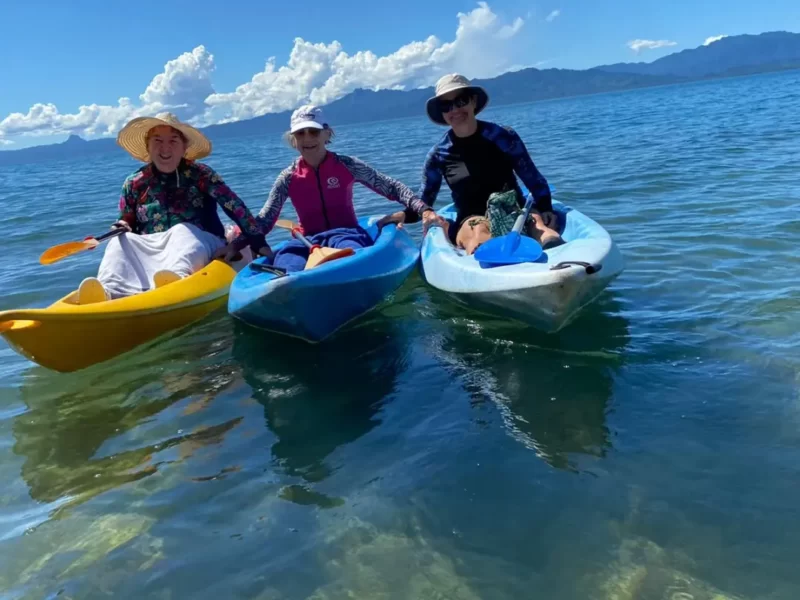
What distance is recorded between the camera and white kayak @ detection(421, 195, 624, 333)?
3.39 meters

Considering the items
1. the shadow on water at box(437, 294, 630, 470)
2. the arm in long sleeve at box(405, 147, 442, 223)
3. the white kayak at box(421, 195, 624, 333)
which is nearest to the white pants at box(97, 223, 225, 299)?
the arm in long sleeve at box(405, 147, 442, 223)

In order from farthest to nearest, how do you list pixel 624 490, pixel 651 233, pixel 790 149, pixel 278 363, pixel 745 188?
1. pixel 790 149
2. pixel 745 188
3. pixel 651 233
4. pixel 278 363
5. pixel 624 490

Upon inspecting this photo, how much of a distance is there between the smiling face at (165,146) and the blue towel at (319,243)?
1.18 meters

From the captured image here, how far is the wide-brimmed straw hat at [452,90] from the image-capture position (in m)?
4.58

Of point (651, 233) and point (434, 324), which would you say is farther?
point (651, 233)

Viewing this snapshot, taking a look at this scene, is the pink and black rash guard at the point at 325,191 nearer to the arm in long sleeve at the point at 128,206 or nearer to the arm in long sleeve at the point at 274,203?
the arm in long sleeve at the point at 274,203

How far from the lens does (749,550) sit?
2123 millimetres

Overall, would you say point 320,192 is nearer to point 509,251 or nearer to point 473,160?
point 473,160

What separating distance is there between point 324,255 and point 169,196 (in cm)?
172

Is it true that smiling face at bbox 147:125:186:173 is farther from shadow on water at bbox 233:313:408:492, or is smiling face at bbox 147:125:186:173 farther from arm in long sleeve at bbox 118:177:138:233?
shadow on water at bbox 233:313:408:492

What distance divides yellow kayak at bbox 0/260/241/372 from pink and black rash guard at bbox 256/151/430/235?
815 millimetres

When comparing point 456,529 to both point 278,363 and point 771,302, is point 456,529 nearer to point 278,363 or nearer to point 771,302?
point 278,363

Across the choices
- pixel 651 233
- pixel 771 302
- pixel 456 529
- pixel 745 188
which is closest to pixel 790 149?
pixel 745 188

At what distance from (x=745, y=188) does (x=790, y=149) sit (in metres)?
3.79
